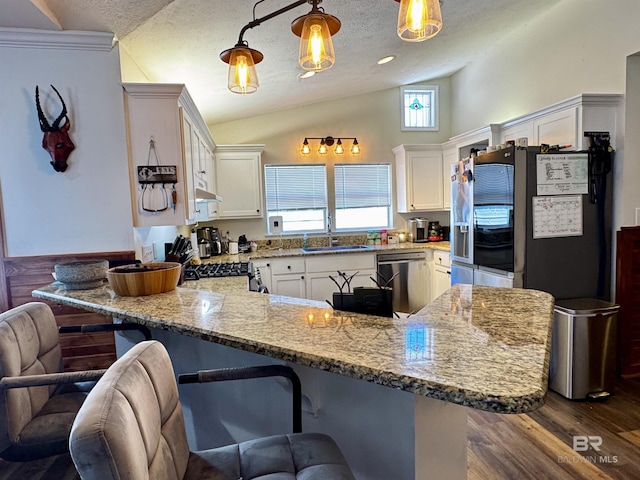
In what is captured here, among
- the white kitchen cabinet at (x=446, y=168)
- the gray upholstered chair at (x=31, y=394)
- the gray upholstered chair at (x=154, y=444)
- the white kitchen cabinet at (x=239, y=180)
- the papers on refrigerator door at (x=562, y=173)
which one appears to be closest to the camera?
the gray upholstered chair at (x=154, y=444)

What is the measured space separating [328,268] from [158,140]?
2.52 m

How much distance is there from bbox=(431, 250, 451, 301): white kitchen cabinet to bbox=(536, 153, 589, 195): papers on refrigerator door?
1.52 metres

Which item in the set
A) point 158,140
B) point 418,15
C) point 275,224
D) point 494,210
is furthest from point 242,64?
point 275,224

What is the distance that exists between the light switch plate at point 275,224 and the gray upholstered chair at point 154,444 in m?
3.80

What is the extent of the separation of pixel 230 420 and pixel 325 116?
4254mm

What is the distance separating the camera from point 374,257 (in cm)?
437

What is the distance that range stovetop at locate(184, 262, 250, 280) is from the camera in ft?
9.19

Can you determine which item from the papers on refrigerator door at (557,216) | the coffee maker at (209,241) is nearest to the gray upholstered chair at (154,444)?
the papers on refrigerator door at (557,216)

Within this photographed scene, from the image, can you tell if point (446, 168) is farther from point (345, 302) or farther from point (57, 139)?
point (57, 139)

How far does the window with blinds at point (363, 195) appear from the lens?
→ 503 centimetres

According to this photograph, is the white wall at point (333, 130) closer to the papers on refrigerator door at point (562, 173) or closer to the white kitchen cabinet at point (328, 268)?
the white kitchen cabinet at point (328, 268)

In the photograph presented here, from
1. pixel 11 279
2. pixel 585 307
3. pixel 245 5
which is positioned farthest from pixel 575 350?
pixel 11 279

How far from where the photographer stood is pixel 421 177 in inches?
191

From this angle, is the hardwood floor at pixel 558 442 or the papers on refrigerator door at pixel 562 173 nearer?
the hardwood floor at pixel 558 442
